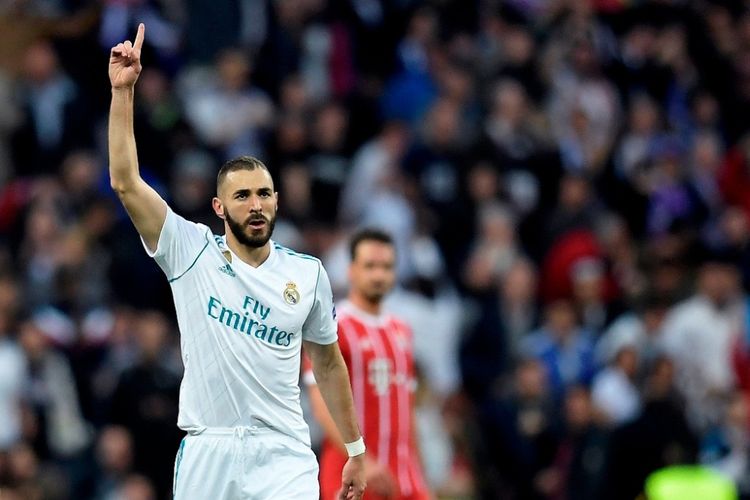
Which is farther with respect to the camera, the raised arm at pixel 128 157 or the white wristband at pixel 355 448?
the white wristband at pixel 355 448

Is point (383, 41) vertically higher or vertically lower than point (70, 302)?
higher

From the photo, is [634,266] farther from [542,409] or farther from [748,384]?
[542,409]

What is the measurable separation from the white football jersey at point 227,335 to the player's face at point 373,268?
8.39 feet

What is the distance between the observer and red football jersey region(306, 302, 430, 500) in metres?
10.3

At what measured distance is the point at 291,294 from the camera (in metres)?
7.87

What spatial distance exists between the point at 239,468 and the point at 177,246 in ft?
3.44

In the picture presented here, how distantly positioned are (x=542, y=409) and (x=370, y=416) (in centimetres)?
467

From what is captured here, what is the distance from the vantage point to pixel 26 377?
13.6m

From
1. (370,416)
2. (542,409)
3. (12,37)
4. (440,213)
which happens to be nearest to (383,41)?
(440,213)

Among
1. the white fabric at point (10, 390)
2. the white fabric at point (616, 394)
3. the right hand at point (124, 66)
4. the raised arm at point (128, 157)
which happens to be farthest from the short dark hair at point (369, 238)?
the white fabric at point (616, 394)

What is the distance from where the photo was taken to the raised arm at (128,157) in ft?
23.9

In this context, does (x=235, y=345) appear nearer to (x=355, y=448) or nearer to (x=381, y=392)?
(x=355, y=448)

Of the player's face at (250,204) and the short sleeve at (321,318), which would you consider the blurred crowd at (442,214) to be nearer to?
the short sleeve at (321,318)

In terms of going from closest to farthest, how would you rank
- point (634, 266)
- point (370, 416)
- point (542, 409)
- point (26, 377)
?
point (370, 416) < point (26, 377) < point (542, 409) < point (634, 266)
